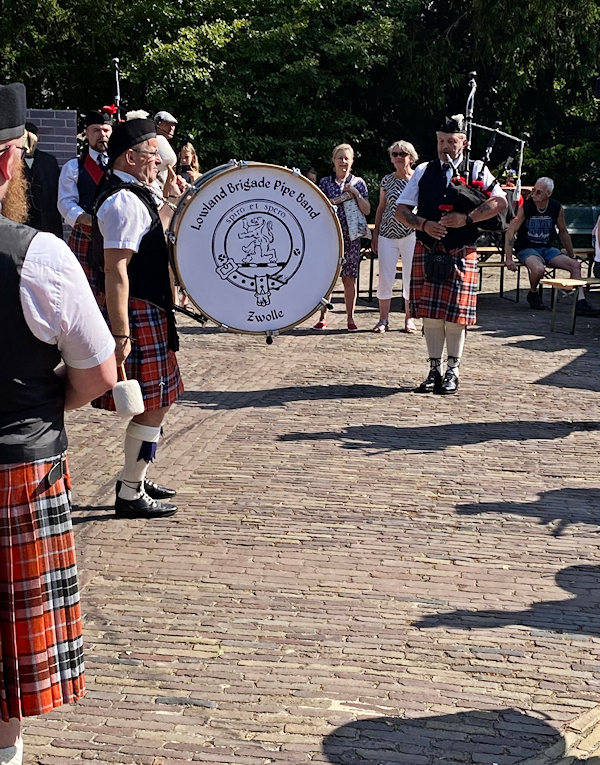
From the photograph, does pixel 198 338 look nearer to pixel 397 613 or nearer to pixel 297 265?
pixel 297 265

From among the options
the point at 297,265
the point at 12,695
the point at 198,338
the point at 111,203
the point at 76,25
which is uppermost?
the point at 76,25

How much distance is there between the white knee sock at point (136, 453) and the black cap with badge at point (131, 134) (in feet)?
4.29

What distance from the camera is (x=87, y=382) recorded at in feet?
8.92

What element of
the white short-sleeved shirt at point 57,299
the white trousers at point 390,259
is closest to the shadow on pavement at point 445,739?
the white short-sleeved shirt at point 57,299

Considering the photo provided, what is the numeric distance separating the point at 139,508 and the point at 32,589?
2624 mm

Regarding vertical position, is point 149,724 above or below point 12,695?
below

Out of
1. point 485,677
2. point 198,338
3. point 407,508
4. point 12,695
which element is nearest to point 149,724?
point 12,695

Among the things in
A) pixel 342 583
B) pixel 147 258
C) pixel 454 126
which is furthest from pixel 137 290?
pixel 454 126

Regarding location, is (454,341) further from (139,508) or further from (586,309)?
(586,309)

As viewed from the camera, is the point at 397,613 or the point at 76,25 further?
the point at 76,25

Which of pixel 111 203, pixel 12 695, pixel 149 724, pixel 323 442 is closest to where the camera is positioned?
pixel 12 695

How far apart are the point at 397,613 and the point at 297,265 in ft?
7.22

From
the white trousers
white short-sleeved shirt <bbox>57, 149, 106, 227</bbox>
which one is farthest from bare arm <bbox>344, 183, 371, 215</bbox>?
white short-sleeved shirt <bbox>57, 149, 106, 227</bbox>

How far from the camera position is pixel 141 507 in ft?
17.5
